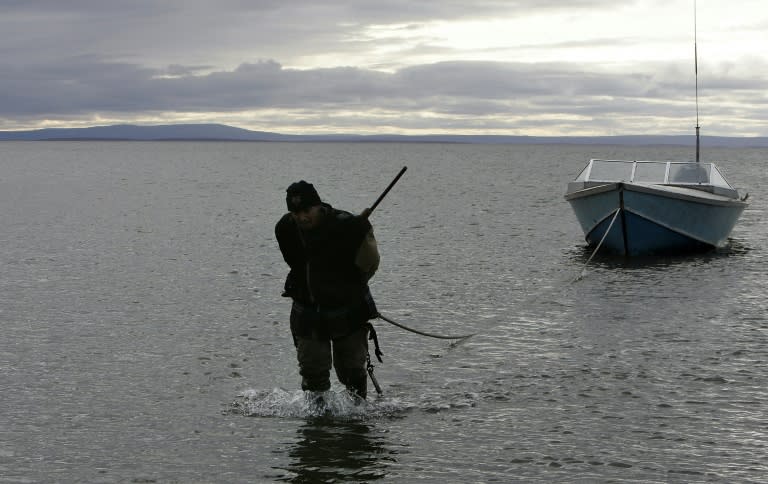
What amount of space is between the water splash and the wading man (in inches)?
18.9

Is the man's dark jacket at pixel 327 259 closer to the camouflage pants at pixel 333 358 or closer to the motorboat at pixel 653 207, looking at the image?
the camouflage pants at pixel 333 358

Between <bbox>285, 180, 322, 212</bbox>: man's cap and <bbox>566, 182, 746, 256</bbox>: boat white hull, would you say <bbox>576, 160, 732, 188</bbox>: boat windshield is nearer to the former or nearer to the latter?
<bbox>566, 182, 746, 256</bbox>: boat white hull

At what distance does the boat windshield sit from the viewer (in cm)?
2752

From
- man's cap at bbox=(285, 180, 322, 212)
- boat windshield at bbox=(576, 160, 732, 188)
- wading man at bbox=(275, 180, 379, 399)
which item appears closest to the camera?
man's cap at bbox=(285, 180, 322, 212)

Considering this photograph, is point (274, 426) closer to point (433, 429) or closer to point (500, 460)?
point (433, 429)

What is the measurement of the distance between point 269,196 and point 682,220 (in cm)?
4483

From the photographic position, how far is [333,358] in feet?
33.4

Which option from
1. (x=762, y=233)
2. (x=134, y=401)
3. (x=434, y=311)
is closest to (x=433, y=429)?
(x=134, y=401)

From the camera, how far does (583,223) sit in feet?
91.1

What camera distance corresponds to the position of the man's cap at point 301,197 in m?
9.05

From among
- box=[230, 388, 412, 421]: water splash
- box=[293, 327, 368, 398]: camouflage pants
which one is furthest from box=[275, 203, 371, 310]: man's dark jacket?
box=[230, 388, 412, 421]: water splash

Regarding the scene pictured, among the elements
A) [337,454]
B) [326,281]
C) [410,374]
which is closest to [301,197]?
[326,281]

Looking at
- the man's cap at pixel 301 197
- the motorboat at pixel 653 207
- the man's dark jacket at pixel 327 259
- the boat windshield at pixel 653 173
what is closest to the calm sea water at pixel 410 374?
the motorboat at pixel 653 207

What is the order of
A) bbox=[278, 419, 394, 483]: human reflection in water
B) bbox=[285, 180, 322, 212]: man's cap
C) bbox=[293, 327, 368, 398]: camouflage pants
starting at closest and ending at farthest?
bbox=[278, 419, 394, 483]: human reflection in water
bbox=[285, 180, 322, 212]: man's cap
bbox=[293, 327, 368, 398]: camouflage pants
